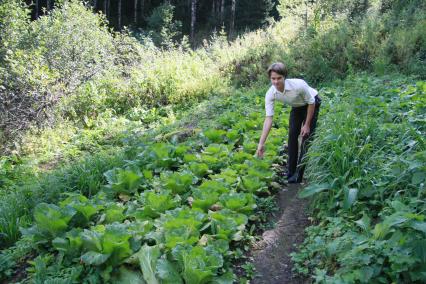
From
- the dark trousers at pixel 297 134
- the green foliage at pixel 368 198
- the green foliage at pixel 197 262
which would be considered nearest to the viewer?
the green foliage at pixel 368 198

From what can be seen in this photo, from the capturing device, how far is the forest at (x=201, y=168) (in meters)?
3.37

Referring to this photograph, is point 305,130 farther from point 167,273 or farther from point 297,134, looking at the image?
point 167,273

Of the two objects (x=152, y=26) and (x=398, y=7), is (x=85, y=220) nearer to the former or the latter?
(x=398, y=7)

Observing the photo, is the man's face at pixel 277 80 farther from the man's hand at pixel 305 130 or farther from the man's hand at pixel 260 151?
the man's hand at pixel 260 151

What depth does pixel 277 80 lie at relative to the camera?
15.1 feet

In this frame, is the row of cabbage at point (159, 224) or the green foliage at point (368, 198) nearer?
the green foliage at point (368, 198)

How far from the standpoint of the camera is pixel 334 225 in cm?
358

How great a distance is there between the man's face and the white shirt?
0.10 m

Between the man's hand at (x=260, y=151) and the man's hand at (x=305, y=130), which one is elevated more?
the man's hand at (x=305, y=130)

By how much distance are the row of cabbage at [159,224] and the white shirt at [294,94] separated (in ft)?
2.80

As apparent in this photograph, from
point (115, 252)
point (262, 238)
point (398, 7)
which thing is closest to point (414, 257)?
point (262, 238)

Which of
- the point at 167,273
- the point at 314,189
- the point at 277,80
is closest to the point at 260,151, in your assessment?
the point at 277,80

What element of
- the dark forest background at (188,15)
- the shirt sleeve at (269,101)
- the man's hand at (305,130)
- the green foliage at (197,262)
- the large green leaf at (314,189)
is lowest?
the green foliage at (197,262)

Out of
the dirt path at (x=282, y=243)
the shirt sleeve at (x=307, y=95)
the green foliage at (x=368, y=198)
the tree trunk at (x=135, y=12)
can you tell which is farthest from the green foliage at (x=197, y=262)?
the tree trunk at (x=135, y=12)
